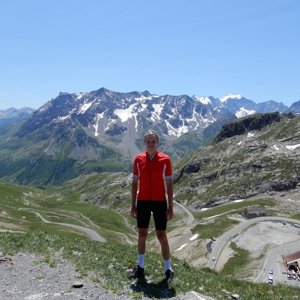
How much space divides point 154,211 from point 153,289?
3428mm

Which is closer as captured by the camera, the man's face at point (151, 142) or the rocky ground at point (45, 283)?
the rocky ground at point (45, 283)

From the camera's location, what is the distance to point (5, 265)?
70.0 ft

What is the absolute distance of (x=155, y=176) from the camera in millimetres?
18719

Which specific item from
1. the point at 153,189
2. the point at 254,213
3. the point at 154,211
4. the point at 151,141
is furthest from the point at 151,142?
the point at 254,213

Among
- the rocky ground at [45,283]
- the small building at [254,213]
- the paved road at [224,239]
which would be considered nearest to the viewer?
the rocky ground at [45,283]

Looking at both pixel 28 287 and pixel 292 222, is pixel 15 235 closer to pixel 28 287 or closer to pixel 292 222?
pixel 28 287

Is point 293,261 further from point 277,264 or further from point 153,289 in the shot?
point 153,289

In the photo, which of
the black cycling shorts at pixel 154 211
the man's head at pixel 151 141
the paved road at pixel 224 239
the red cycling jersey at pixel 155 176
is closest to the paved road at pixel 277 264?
the paved road at pixel 224 239

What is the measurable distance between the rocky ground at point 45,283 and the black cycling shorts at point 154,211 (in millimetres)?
3072

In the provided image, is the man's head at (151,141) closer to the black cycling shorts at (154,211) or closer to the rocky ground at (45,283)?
the black cycling shorts at (154,211)

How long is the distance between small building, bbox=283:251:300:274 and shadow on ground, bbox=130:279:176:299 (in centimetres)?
8624

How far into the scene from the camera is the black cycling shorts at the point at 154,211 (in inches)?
738

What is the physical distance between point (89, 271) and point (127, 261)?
8.86 feet

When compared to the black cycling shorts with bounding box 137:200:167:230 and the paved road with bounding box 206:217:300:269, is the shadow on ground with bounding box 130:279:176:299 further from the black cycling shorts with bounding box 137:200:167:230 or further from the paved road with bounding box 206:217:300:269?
the paved road with bounding box 206:217:300:269
